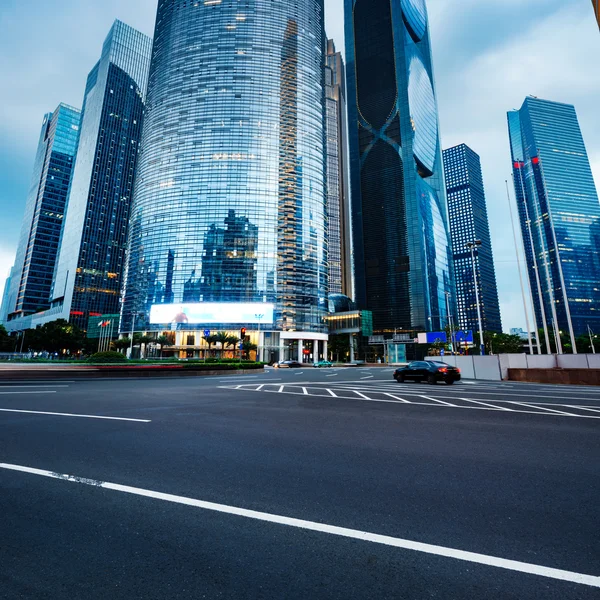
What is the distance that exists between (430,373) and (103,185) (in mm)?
168130

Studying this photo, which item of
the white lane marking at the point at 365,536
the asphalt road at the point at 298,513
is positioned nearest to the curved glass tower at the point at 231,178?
the asphalt road at the point at 298,513

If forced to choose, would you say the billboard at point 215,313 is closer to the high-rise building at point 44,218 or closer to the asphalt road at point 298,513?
the asphalt road at point 298,513

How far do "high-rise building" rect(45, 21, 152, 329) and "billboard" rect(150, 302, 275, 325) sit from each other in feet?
179

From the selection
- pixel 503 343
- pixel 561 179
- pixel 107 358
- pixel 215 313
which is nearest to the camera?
pixel 107 358

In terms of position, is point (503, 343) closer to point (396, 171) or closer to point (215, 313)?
point (215, 313)

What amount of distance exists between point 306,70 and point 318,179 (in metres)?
41.8

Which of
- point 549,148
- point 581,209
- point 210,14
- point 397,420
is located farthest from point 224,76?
point 397,420

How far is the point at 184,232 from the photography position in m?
104

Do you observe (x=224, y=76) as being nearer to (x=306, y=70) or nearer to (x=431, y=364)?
(x=306, y=70)

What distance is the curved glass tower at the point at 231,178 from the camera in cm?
10331

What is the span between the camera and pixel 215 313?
99.9 meters

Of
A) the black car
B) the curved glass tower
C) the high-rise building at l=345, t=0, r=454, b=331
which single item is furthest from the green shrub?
the high-rise building at l=345, t=0, r=454, b=331

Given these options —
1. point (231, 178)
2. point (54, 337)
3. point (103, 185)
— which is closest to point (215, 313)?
point (54, 337)

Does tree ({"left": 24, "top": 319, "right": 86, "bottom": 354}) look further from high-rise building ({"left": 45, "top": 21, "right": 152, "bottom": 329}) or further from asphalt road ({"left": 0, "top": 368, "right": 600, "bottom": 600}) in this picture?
asphalt road ({"left": 0, "top": 368, "right": 600, "bottom": 600})
